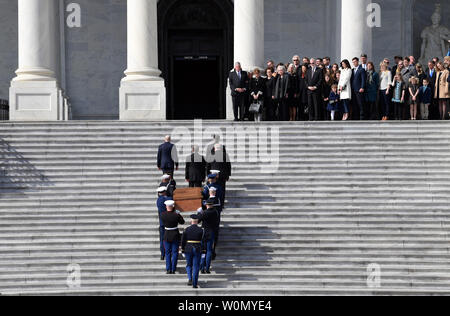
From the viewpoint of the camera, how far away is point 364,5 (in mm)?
40000

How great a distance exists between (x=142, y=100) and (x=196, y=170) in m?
A: 9.74

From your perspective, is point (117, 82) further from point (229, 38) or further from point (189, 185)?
point (189, 185)

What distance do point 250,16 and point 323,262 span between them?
14635 mm

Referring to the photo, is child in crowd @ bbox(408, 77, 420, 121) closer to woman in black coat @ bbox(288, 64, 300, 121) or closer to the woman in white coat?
the woman in white coat

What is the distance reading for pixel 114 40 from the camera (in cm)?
4794

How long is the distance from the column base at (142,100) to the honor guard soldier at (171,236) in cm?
1245

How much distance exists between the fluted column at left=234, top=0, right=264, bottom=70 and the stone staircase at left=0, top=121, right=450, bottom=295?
488 centimetres

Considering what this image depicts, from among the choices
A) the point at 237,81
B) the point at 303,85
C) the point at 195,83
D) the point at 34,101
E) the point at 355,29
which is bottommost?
Result: the point at 34,101

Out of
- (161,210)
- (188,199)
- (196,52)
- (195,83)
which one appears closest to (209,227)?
(188,199)

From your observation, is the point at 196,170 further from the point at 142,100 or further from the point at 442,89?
the point at 442,89

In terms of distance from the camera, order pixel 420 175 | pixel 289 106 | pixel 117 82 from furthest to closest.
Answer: pixel 117 82 → pixel 289 106 → pixel 420 175
